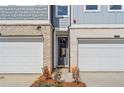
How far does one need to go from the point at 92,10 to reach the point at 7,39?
6.18 m

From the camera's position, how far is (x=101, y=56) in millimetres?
21469

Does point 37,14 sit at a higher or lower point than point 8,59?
higher

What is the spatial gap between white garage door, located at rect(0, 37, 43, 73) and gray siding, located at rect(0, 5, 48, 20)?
5.10ft

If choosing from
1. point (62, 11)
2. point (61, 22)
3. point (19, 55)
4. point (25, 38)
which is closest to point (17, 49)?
point (19, 55)

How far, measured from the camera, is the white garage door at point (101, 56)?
70.3 feet

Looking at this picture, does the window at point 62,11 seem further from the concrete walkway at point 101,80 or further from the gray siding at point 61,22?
the concrete walkway at point 101,80

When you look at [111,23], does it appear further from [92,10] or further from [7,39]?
[7,39]

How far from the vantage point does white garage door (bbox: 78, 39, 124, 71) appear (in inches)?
843

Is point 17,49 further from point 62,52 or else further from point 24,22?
point 62,52

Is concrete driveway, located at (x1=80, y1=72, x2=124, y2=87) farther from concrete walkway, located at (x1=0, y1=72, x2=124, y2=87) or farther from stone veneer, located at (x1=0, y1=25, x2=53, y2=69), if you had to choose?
stone veneer, located at (x1=0, y1=25, x2=53, y2=69)

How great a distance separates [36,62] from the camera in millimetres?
20438

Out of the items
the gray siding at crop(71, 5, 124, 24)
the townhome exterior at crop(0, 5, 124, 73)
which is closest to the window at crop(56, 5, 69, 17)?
the townhome exterior at crop(0, 5, 124, 73)
